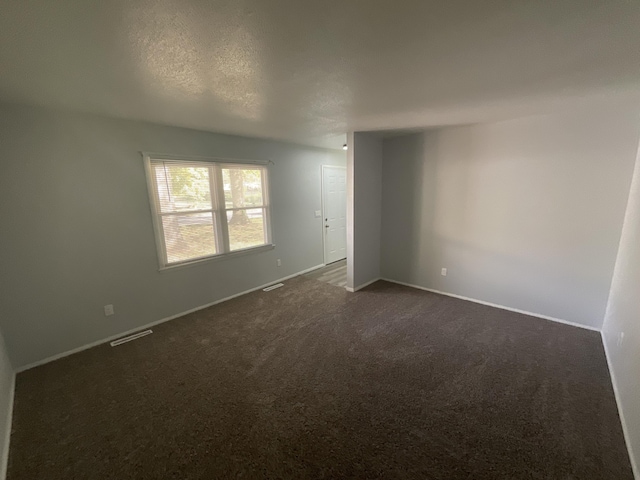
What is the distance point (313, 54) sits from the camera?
4.84 feet

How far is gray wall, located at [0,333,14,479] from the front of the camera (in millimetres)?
1632

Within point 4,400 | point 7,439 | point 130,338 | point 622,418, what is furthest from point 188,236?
point 622,418

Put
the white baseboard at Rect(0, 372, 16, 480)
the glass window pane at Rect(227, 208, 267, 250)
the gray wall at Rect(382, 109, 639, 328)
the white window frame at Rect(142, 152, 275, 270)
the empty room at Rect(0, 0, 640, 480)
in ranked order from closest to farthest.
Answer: the empty room at Rect(0, 0, 640, 480) < the white baseboard at Rect(0, 372, 16, 480) < the gray wall at Rect(382, 109, 639, 328) < the white window frame at Rect(142, 152, 275, 270) < the glass window pane at Rect(227, 208, 267, 250)

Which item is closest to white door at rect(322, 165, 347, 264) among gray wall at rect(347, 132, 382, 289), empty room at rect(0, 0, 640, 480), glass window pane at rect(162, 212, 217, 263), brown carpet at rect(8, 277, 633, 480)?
empty room at rect(0, 0, 640, 480)

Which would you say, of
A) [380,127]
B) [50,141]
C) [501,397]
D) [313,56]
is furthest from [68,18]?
[501,397]

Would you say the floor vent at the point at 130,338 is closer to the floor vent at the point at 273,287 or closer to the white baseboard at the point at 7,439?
the white baseboard at the point at 7,439

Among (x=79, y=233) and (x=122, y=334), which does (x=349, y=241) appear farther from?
(x=79, y=233)

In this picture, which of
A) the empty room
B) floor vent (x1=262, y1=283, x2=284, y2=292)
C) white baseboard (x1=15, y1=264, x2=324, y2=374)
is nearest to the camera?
the empty room

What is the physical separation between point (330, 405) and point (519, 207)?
3058 mm

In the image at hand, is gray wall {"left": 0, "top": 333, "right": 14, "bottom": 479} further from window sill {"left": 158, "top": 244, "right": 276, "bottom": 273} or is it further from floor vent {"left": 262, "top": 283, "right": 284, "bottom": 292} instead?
floor vent {"left": 262, "top": 283, "right": 284, "bottom": 292}

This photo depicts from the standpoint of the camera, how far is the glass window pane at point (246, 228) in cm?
Answer: 393

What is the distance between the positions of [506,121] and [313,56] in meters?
2.80

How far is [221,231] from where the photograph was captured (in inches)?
148

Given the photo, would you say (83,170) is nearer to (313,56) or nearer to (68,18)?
(68,18)
